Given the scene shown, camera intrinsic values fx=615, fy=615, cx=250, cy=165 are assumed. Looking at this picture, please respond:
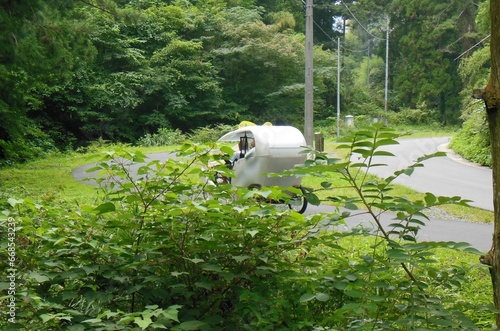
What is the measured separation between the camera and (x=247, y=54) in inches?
1554

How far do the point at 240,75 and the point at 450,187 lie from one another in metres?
27.5

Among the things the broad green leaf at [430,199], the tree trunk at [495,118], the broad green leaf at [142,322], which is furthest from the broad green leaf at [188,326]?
the tree trunk at [495,118]

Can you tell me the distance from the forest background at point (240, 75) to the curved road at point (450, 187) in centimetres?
220

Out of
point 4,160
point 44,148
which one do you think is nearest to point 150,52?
point 44,148

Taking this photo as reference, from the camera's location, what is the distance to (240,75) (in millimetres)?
41406

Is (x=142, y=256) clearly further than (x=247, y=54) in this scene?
No

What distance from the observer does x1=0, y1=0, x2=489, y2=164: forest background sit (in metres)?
31.9

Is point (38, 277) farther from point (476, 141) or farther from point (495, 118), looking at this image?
point (476, 141)

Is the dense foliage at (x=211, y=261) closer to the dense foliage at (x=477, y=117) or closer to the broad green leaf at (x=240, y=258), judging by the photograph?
the broad green leaf at (x=240, y=258)

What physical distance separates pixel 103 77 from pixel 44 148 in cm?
789

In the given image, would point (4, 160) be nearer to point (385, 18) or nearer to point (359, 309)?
point (359, 309)

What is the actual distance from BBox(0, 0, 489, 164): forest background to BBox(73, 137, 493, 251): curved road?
2.20 metres

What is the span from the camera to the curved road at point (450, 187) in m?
8.90

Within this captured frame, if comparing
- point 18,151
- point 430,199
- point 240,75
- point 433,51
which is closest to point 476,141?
point 18,151
